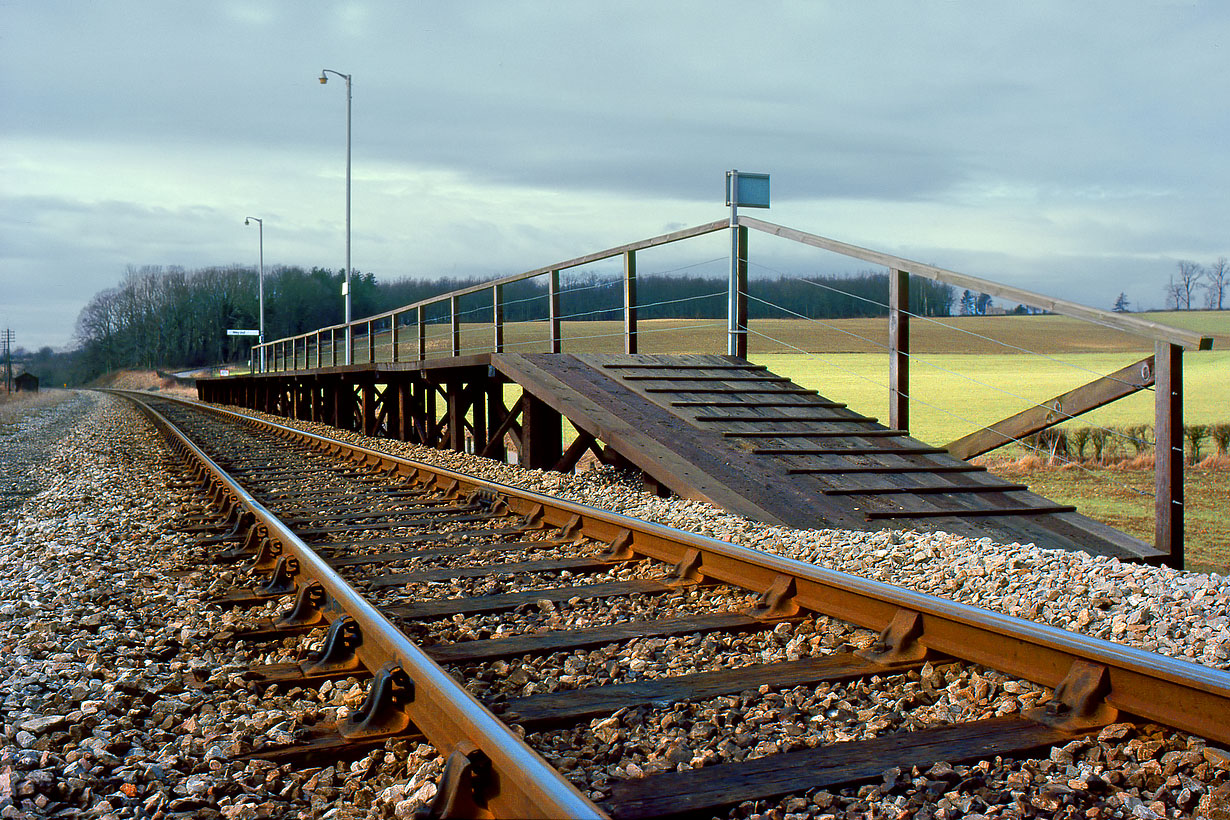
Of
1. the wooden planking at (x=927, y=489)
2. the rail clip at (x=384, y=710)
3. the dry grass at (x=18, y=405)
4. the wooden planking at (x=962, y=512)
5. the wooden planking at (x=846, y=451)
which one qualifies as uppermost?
the wooden planking at (x=846, y=451)

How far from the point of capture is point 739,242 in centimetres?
909

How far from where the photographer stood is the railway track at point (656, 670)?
2.34 meters

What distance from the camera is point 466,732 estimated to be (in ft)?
7.90

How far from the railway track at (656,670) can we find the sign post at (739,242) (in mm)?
4313

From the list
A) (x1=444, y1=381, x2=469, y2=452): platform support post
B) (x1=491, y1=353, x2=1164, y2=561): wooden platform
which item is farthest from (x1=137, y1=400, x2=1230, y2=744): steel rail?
(x1=444, y1=381, x2=469, y2=452): platform support post

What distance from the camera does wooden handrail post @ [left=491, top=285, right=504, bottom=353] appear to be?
12.0 m

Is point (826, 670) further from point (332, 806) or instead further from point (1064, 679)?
point (332, 806)

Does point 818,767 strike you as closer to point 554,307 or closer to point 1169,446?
point 1169,446

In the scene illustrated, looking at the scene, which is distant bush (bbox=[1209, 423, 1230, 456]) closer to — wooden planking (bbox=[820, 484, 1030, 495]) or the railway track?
wooden planking (bbox=[820, 484, 1030, 495])

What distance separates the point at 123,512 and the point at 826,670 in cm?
653

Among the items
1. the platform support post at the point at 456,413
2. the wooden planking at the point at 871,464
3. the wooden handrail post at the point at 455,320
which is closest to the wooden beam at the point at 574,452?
the wooden planking at the point at 871,464

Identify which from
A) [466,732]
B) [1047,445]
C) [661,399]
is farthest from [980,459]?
[466,732]

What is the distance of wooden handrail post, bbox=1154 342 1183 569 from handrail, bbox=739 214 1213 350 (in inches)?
6.0

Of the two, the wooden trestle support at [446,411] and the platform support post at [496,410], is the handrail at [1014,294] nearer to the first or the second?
the wooden trestle support at [446,411]
